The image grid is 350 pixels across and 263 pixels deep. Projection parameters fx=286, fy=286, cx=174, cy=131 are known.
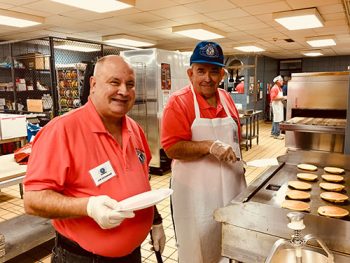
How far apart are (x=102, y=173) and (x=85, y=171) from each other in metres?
0.07

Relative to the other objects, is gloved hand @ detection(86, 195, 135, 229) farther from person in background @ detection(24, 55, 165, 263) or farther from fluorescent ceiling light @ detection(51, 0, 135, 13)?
fluorescent ceiling light @ detection(51, 0, 135, 13)

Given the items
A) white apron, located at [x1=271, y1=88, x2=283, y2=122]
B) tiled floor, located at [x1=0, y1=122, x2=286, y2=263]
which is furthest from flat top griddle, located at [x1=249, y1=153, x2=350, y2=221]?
white apron, located at [x1=271, y1=88, x2=283, y2=122]

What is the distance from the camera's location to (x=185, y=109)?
1938 mm

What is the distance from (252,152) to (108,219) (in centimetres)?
650

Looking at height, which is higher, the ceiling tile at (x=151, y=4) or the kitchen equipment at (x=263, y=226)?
the ceiling tile at (x=151, y=4)

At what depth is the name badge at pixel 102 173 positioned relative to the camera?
121cm

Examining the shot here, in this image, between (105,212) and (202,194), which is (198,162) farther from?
(105,212)

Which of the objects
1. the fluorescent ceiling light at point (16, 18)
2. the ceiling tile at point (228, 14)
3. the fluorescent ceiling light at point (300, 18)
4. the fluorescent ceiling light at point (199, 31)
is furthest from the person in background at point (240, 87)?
Result: the fluorescent ceiling light at point (16, 18)

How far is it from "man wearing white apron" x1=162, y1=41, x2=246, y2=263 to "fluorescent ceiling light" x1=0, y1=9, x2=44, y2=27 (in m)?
4.46

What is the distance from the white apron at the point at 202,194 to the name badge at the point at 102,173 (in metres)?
0.81

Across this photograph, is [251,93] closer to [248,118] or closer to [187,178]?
[248,118]

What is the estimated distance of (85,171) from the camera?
1.19m

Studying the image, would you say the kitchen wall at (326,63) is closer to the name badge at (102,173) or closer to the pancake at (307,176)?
the pancake at (307,176)

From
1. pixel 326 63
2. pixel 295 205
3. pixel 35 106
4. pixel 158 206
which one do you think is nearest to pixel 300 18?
pixel 158 206
